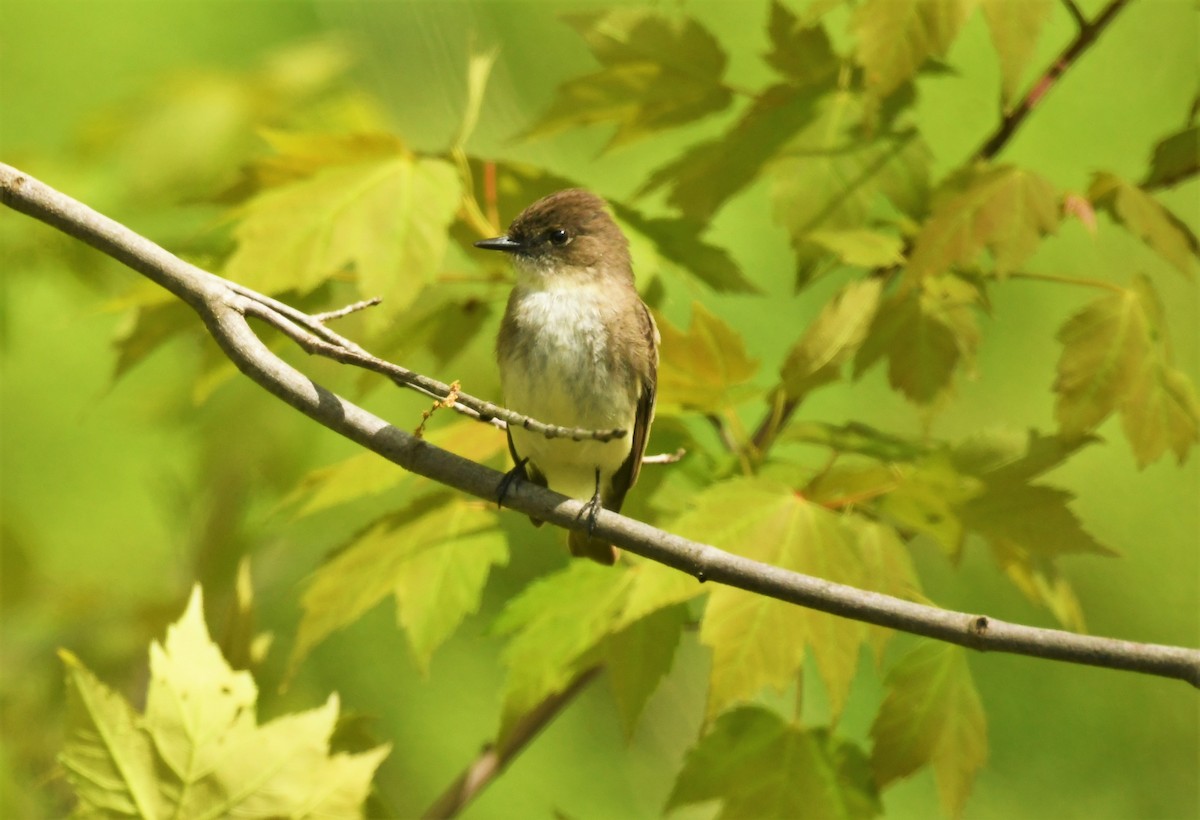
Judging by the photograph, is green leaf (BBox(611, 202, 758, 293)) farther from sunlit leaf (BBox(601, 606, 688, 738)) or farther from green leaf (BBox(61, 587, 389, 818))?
green leaf (BBox(61, 587, 389, 818))

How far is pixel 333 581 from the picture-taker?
1.04m

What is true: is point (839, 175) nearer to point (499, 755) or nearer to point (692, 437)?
point (692, 437)

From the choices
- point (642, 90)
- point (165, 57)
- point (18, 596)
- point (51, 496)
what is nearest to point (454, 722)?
point (18, 596)

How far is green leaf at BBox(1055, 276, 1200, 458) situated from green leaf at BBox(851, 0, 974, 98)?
0.28 m

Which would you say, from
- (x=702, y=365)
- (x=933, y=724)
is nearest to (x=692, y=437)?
(x=702, y=365)

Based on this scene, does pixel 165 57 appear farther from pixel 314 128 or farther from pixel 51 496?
pixel 314 128

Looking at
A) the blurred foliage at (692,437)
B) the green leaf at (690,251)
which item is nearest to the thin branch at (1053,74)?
the blurred foliage at (692,437)

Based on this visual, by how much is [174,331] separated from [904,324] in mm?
696

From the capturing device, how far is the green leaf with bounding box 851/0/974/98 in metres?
0.99

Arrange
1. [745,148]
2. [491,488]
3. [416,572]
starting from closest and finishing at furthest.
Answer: [491,488]
[416,572]
[745,148]

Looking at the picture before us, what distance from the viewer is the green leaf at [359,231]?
1016 mm

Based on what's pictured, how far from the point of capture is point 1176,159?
1.10 metres

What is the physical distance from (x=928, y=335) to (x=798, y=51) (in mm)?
331

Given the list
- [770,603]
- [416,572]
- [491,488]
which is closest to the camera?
[491,488]
